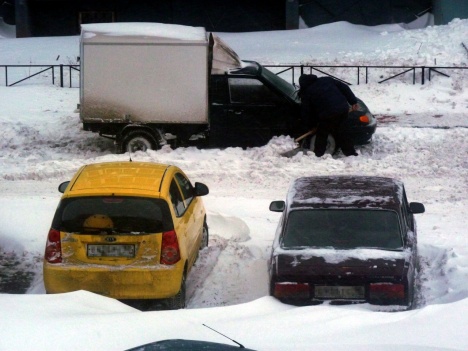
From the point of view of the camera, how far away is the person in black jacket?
15164mm

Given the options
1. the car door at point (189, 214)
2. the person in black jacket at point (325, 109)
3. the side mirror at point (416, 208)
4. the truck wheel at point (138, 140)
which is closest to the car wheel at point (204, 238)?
the car door at point (189, 214)

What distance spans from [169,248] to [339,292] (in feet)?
5.52

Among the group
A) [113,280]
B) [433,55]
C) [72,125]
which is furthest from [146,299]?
[433,55]

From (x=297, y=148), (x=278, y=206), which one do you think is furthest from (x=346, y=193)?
(x=297, y=148)

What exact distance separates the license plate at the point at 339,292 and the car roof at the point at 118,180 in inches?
73.5

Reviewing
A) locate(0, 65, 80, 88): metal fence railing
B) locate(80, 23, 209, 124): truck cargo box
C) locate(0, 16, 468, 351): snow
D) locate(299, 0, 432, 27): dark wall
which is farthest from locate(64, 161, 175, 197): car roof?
locate(299, 0, 432, 27): dark wall

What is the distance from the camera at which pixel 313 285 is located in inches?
299

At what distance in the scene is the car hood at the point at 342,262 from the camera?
7.57 m

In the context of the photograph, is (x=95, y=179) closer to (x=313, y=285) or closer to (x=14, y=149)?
(x=313, y=285)

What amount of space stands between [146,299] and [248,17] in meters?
26.6

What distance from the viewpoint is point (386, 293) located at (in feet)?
24.7

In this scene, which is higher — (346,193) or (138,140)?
(346,193)

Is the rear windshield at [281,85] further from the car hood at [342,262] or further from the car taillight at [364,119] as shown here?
the car hood at [342,262]

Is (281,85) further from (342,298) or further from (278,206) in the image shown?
(342,298)
